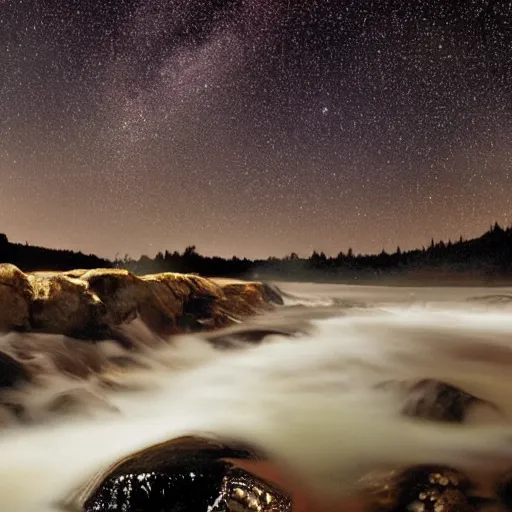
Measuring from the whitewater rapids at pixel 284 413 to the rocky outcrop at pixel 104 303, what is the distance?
0.59 meters

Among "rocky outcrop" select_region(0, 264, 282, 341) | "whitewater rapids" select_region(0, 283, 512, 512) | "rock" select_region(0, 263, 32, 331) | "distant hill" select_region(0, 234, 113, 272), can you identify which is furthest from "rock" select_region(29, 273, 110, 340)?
"distant hill" select_region(0, 234, 113, 272)

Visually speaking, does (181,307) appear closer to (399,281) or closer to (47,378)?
(47,378)

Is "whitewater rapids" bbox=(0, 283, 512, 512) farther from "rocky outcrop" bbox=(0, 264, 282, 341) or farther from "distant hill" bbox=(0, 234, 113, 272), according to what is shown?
"distant hill" bbox=(0, 234, 113, 272)

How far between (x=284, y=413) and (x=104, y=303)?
185 inches

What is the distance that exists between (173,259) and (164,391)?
3256 cm

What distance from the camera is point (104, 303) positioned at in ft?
28.8

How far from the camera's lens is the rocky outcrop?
23.3 ft

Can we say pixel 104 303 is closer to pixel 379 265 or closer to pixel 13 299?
pixel 13 299

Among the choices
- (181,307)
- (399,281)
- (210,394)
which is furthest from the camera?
(399,281)

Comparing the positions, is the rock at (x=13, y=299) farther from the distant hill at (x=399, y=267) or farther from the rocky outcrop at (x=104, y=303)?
the distant hill at (x=399, y=267)

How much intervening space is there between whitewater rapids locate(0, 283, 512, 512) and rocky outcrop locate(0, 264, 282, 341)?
59 centimetres

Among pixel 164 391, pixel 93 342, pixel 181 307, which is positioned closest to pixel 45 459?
pixel 164 391

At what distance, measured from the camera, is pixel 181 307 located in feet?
37.3

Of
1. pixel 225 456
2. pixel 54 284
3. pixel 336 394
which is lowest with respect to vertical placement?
pixel 336 394
